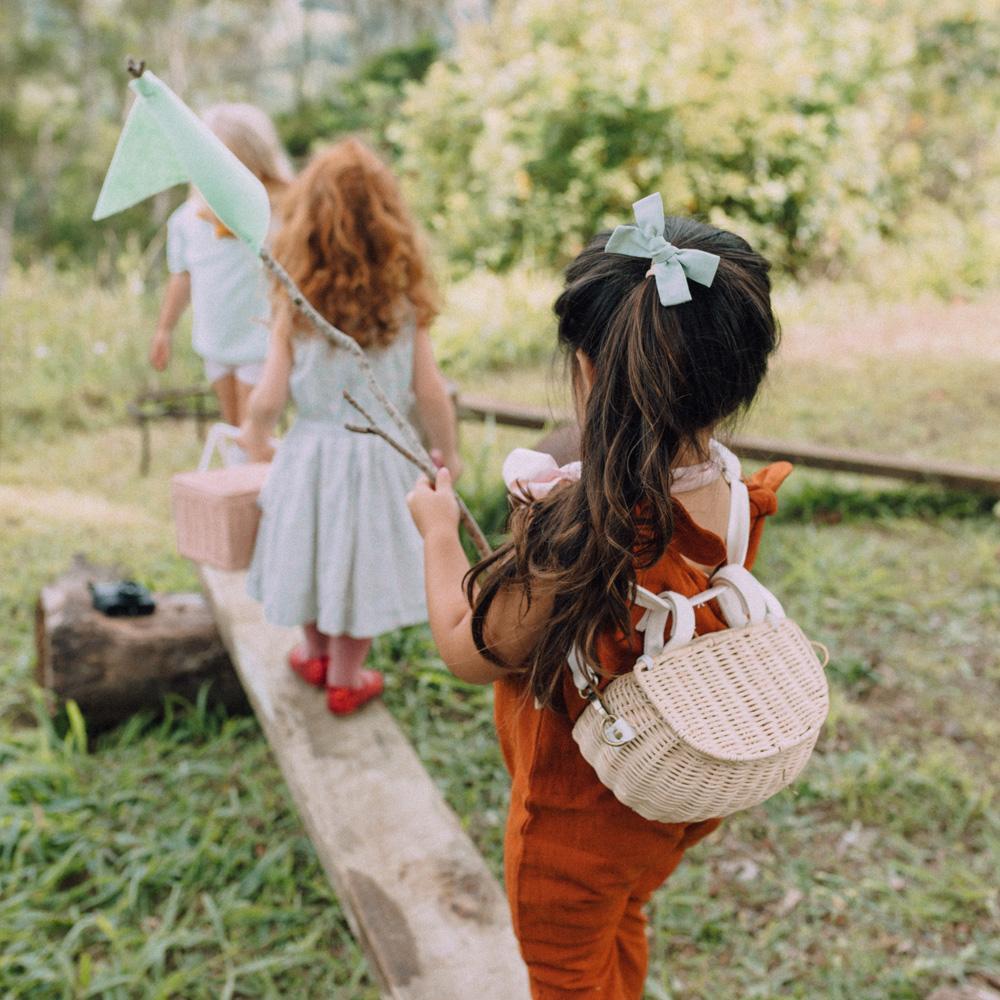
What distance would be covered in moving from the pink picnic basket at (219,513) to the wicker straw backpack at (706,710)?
1382 mm

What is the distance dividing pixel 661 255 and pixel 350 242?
48.5 inches

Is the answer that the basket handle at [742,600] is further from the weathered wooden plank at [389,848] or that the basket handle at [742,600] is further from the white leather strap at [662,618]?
the weathered wooden plank at [389,848]

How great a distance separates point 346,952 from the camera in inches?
84.6

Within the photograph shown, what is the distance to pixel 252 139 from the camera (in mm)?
3041

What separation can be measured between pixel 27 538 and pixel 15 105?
1012 inches

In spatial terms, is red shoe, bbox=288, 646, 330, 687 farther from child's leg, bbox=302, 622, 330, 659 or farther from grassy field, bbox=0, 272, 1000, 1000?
grassy field, bbox=0, 272, 1000, 1000

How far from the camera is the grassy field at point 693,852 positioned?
2.09 meters

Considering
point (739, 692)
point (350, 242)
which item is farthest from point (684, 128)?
point (739, 692)

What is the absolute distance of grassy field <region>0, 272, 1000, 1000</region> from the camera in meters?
2.09

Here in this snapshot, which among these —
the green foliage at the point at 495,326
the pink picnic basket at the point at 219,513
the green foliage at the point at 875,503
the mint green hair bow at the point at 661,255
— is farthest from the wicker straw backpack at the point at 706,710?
the green foliage at the point at 495,326

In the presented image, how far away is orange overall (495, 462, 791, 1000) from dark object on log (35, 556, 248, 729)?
1722 millimetres

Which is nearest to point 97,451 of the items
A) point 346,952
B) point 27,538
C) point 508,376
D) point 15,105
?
point 27,538

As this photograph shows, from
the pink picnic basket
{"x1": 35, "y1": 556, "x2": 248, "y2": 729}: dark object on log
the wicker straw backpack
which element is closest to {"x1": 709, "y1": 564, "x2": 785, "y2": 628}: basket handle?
the wicker straw backpack

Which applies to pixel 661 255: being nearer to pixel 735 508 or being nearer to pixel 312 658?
pixel 735 508
